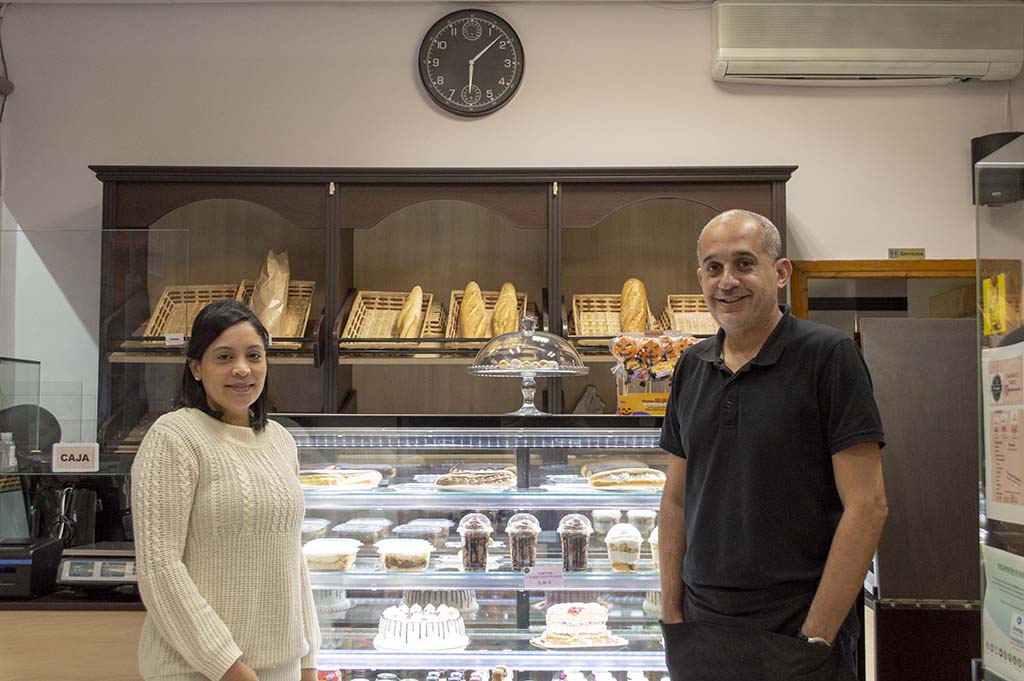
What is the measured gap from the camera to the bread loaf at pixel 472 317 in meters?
4.18

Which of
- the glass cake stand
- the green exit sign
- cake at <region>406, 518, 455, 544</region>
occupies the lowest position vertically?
cake at <region>406, 518, 455, 544</region>

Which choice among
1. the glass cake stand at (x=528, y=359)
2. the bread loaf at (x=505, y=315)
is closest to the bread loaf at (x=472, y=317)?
the bread loaf at (x=505, y=315)

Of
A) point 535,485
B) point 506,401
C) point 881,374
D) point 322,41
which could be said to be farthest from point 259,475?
point 322,41

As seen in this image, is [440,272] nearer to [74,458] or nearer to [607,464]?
[74,458]

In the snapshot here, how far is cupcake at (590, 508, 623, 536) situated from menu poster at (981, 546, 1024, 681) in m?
1.21

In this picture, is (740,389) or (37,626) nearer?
(740,389)

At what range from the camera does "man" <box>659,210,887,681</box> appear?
1.79 m

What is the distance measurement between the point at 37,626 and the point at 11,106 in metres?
3.03

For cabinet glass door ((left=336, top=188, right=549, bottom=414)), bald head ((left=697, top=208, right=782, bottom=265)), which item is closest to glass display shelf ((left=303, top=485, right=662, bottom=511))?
bald head ((left=697, top=208, right=782, bottom=265))

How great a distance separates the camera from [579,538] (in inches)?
106

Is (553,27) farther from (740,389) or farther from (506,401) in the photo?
(740,389)

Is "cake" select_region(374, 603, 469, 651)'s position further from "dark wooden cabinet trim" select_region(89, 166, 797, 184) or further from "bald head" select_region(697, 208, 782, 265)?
"dark wooden cabinet trim" select_region(89, 166, 797, 184)

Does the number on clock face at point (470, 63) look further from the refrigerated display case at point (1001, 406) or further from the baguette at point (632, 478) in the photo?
A: the refrigerated display case at point (1001, 406)

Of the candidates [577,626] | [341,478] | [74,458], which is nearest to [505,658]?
[577,626]
